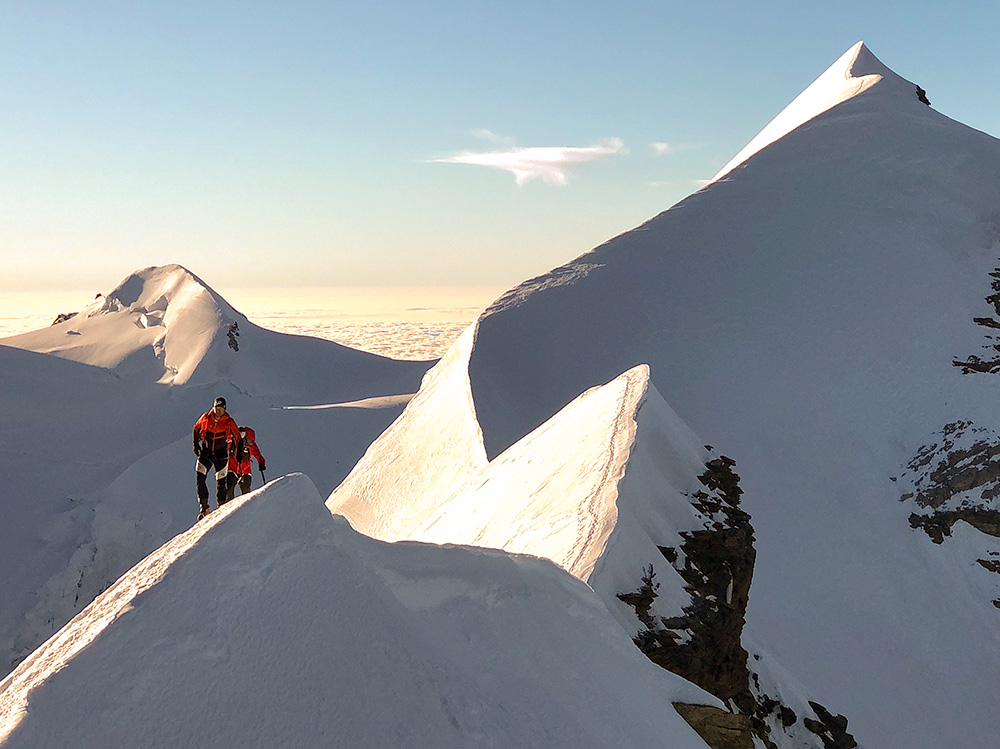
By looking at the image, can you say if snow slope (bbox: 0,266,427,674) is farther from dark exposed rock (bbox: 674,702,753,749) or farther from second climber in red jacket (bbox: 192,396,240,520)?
dark exposed rock (bbox: 674,702,753,749)

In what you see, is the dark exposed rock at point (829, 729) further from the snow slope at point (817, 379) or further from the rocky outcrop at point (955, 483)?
the rocky outcrop at point (955, 483)

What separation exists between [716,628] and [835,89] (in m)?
41.9

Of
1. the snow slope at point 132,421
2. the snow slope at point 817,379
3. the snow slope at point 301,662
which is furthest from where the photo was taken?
the snow slope at point 132,421

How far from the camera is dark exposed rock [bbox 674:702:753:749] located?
611cm

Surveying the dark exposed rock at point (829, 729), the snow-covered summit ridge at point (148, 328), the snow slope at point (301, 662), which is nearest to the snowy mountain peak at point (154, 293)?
the snow-covered summit ridge at point (148, 328)

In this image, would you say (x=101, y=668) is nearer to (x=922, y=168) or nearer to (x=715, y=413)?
(x=715, y=413)

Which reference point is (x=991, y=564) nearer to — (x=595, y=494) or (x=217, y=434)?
(x=595, y=494)

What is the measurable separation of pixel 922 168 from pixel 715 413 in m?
17.4

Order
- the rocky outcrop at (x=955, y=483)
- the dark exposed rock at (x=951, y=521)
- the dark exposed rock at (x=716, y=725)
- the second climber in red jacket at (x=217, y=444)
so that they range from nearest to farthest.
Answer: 1. the dark exposed rock at (x=716, y=725)
2. the second climber in red jacket at (x=217, y=444)
3. the dark exposed rock at (x=951, y=521)
4. the rocky outcrop at (x=955, y=483)

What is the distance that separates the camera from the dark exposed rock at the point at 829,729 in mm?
9617

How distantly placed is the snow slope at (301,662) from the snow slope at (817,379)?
14.5ft

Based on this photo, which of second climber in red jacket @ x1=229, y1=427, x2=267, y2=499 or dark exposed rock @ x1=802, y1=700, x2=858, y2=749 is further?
second climber in red jacket @ x1=229, y1=427, x2=267, y2=499

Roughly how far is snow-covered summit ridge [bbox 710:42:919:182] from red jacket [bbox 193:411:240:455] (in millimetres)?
31259

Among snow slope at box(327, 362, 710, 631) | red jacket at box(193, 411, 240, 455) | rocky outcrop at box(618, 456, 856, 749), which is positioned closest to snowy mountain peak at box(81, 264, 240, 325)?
snow slope at box(327, 362, 710, 631)
